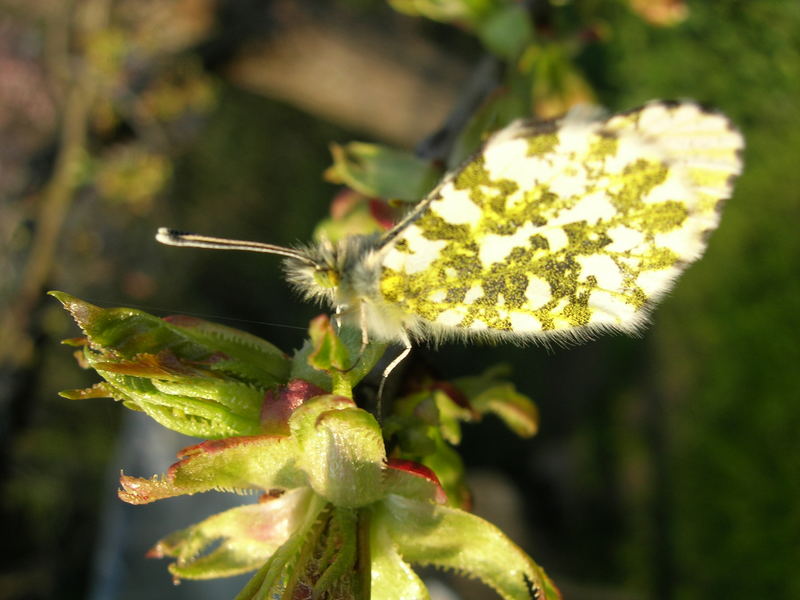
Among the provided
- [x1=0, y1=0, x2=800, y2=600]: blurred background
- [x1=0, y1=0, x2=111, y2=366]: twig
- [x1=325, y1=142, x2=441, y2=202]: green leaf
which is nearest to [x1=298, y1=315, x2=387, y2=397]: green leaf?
[x1=325, y1=142, x2=441, y2=202]: green leaf

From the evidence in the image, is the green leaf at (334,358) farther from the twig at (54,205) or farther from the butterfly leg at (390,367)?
the twig at (54,205)

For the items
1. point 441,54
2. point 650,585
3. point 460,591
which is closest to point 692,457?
point 650,585

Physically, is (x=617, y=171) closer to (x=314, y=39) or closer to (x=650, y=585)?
(x=314, y=39)

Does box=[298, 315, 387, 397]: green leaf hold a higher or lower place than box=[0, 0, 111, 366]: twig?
lower

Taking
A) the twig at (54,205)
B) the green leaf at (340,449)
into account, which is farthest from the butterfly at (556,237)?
the twig at (54,205)

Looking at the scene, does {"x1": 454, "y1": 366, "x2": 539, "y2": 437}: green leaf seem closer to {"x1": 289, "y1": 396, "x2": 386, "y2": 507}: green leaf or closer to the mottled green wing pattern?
the mottled green wing pattern

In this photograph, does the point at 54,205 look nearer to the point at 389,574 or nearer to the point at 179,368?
the point at 179,368
